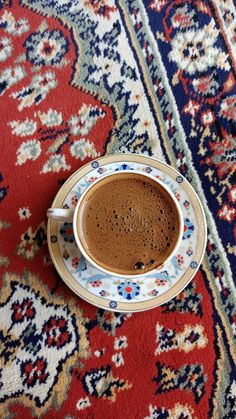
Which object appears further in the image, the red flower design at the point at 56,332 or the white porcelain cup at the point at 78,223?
the red flower design at the point at 56,332

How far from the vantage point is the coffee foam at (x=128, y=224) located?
0.76 metres

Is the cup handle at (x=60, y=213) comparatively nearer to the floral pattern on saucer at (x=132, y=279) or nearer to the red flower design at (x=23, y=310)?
the floral pattern on saucer at (x=132, y=279)

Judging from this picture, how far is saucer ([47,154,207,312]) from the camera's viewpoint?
816 millimetres

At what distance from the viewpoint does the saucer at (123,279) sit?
0.82 m

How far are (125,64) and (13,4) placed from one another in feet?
0.96

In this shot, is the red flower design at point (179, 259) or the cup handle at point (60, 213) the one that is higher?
the cup handle at point (60, 213)

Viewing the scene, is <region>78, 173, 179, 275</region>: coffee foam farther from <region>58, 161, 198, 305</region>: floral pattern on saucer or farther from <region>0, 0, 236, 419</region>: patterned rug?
<region>0, 0, 236, 419</region>: patterned rug

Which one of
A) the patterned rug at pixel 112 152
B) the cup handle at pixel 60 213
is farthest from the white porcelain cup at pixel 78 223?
the patterned rug at pixel 112 152

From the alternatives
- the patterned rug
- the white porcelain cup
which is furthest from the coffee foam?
the patterned rug

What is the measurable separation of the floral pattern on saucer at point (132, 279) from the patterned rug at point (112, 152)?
0.08 m

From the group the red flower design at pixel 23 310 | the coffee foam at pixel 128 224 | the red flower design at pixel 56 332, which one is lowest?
the red flower design at pixel 56 332

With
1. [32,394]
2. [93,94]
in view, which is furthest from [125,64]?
[32,394]

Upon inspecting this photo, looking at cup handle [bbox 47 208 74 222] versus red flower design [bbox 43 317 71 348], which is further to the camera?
red flower design [bbox 43 317 71 348]

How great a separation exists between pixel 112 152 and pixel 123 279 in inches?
11.1
